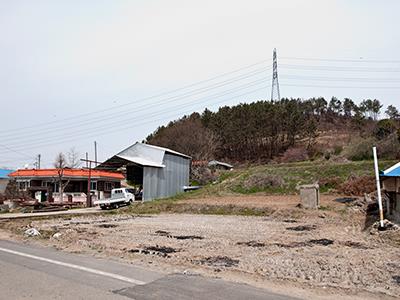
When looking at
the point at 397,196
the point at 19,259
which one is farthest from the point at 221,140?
the point at 19,259

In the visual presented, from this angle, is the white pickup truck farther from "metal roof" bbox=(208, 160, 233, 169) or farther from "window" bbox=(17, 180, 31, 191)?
"metal roof" bbox=(208, 160, 233, 169)

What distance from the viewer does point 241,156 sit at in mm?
63781

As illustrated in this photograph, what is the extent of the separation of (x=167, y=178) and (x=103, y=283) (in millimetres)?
34114

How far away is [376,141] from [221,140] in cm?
2780

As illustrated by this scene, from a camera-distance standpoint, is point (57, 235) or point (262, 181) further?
point (262, 181)

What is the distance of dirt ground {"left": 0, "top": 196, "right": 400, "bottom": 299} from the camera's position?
707 cm

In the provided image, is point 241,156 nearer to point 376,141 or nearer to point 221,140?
point 221,140

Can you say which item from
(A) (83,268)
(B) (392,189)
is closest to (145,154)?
(B) (392,189)

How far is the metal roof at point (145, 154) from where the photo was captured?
3912 cm

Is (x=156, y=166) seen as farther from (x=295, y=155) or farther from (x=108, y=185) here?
(x=295, y=155)

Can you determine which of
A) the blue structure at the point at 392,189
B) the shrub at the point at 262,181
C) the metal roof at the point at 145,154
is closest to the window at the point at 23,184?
the metal roof at the point at 145,154

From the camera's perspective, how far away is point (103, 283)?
6965 millimetres

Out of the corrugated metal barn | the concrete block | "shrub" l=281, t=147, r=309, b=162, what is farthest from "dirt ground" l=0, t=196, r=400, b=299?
"shrub" l=281, t=147, r=309, b=162

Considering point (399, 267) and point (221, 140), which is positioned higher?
point (221, 140)
